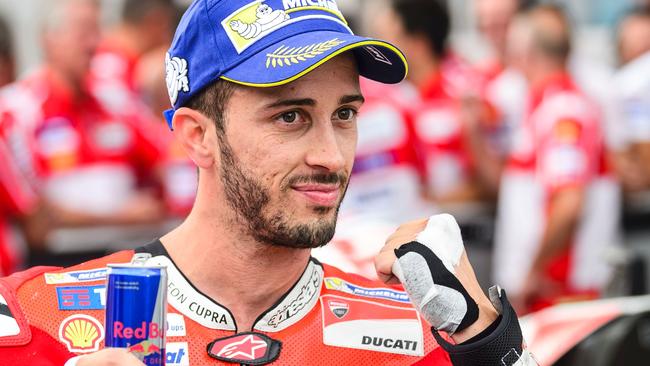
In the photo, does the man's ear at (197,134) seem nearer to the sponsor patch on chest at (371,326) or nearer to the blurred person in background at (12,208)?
the sponsor patch on chest at (371,326)

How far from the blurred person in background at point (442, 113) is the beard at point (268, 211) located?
549 centimetres

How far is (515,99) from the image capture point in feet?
31.3

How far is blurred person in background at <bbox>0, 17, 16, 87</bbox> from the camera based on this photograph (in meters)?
8.12

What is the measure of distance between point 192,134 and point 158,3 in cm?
691

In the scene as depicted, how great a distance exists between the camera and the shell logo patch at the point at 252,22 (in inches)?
117

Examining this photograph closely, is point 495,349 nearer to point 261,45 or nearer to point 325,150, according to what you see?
point 325,150

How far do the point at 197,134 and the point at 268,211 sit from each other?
11.7 inches

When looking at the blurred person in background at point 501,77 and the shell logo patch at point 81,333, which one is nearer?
the shell logo patch at point 81,333

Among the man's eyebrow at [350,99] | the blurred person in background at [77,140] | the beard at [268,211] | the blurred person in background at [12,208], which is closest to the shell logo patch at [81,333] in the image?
the beard at [268,211]

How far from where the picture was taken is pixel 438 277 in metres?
2.86

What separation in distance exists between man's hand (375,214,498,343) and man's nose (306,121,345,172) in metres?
0.24

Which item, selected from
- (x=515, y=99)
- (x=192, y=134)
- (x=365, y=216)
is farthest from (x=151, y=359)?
(x=515, y=99)

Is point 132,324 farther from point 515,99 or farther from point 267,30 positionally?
point 515,99

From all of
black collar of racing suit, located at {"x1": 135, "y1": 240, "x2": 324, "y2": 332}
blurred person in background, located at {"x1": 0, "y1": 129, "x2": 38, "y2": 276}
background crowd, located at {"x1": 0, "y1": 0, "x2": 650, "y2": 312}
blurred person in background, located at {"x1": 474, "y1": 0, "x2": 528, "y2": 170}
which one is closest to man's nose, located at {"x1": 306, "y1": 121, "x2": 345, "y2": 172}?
black collar of racing suit, located at {"x1": 135, "y1": 240, "x2": 324, "y2": 332}
